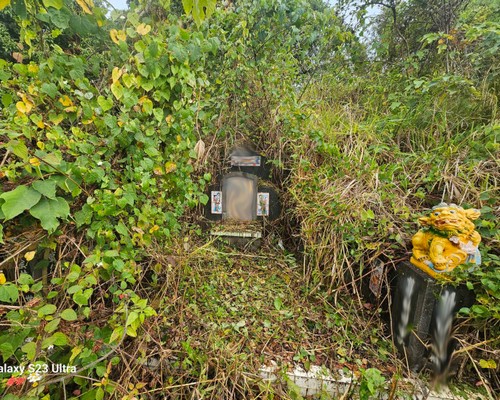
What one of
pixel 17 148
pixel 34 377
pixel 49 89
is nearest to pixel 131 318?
pixel 34 377

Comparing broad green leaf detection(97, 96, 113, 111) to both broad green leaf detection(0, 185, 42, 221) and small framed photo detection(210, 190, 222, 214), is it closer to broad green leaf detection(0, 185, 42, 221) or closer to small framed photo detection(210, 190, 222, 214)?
broad green leaf detection(0, 185, 42, 221)

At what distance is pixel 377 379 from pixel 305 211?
1.33m

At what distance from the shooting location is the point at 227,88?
8.98 ft

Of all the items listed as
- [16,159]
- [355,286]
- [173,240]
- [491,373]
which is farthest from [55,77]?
[491,373]

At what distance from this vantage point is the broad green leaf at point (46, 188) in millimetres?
1036

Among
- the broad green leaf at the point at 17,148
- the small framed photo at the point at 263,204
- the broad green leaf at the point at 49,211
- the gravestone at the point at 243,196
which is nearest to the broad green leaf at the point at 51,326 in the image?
the broad green leaf at the point at 49,211

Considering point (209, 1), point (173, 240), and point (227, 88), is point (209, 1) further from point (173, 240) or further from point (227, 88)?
point (227, 88)

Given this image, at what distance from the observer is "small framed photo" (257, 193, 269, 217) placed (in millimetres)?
2871

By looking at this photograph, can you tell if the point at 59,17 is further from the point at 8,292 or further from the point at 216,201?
the point at 216,201

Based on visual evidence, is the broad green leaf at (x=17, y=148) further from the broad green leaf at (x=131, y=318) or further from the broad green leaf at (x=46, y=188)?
the broad green leaf at (x=131, y=318)

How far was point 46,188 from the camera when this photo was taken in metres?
1.05

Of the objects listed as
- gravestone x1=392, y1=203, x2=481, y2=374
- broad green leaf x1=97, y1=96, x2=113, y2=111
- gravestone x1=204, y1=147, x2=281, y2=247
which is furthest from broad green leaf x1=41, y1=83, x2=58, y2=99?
gravestone x1=392, y1=203, x2=481, y2=374

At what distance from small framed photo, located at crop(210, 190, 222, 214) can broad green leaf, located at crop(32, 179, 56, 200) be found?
1888mm

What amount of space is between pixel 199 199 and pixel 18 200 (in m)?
1.16
